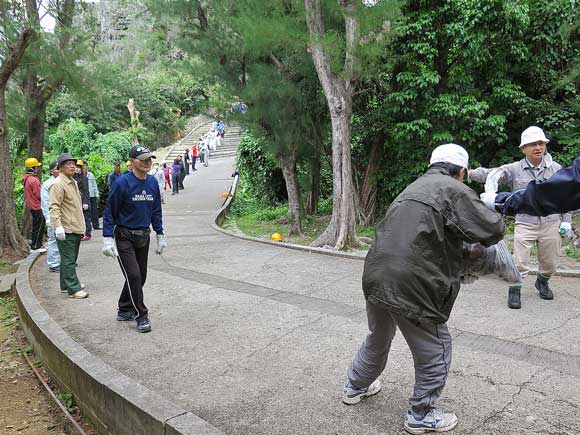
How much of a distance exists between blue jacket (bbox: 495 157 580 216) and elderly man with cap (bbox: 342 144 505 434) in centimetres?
21

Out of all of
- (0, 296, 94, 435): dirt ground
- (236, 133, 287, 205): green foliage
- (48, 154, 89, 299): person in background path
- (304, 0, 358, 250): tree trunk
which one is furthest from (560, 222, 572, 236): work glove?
(236, 133, 287, 205): green foliage

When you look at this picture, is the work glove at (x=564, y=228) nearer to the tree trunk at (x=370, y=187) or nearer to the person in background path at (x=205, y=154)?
the tree trunk at (x=370, y=187)

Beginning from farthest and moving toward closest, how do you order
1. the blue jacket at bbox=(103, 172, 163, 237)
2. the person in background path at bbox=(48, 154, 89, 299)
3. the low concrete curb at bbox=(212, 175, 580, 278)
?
the low concrete curb at bbox=(212, 175, 580, 278) → the person in background path at bbox=(48, 154, 89, 299) → the blue jacket at bbox=(103, 172, 163, 237)

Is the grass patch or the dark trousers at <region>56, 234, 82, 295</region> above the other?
the dark trousers at <region>56, 234, 82, 295</region>

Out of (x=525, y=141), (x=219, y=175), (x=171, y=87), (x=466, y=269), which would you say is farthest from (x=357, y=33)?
(x=171, y=87)

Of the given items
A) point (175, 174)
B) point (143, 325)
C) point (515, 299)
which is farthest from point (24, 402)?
point (175, 174)

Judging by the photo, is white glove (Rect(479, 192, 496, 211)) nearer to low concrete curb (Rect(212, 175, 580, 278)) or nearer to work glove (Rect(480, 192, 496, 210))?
work glove (Rect(480, 192, 496, 210))

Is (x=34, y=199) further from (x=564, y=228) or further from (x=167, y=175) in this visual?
(x=167, y=175)

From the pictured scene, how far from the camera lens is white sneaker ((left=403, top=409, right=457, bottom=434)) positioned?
127 inches

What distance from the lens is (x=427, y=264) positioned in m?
2.98

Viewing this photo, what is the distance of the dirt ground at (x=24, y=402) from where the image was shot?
445 cm

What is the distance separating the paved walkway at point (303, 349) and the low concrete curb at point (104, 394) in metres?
0.27

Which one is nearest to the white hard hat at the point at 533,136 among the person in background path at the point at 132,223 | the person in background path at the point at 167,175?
the person in background path at the point at 132,223

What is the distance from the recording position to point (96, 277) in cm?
839
